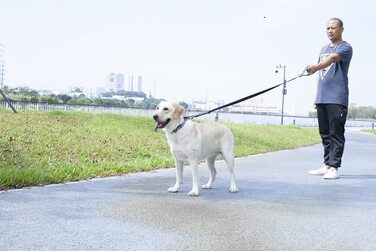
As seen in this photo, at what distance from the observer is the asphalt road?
331 cm

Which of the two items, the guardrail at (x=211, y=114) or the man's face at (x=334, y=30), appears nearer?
the man's face at (x=334, y=30)

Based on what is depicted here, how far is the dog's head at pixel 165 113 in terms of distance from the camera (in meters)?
5.09

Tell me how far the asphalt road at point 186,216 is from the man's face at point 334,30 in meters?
2.19

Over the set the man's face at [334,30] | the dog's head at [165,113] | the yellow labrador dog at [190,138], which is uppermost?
the man's face at [334,30]

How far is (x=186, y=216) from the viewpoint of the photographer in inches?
164

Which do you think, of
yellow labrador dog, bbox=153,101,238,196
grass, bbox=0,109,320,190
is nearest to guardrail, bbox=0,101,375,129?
grass, bbox=0,109,320,190

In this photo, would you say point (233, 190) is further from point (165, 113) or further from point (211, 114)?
point (211, 114)

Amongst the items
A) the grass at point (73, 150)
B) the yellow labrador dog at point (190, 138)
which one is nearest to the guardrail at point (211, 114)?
the grass at point (73, 150)

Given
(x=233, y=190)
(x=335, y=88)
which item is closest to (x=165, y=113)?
(x=233, y=190)

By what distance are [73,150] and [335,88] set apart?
4.92 metres

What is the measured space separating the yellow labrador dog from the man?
2280 mm

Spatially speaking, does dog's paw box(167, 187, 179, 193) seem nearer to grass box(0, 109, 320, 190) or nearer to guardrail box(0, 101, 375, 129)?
grass box(0, 109, 320, 190)

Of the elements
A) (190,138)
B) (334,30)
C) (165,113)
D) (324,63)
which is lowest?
(190,138)

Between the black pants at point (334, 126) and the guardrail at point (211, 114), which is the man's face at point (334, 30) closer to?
the black pants at point (334, 126)
